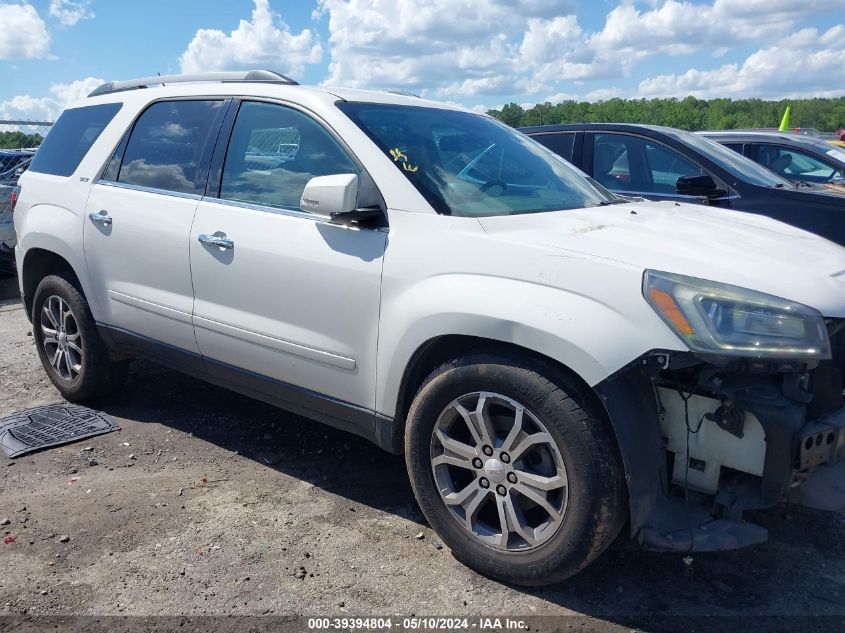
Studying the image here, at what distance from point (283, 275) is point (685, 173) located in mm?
3993

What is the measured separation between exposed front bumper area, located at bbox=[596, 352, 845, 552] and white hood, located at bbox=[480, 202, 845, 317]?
287mm

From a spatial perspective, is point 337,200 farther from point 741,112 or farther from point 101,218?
point 741,112

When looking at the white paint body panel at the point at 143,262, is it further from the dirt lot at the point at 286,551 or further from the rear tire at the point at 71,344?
the dirt lot at the point at 286,551

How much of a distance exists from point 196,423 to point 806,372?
11.4 ft

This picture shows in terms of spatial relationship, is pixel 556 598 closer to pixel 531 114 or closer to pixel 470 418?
pixel 470 418

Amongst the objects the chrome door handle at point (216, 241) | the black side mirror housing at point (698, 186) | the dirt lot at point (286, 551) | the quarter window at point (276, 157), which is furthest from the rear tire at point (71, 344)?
the black side mirror housing at point (698, 186)

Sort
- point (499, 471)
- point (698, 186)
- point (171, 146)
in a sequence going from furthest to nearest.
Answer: point (698, 186)
point (171, 146)
point (499, 471)

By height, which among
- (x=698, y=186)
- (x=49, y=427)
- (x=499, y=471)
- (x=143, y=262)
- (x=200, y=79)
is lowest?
(x=49, y=427)

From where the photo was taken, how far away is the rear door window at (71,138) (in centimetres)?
465

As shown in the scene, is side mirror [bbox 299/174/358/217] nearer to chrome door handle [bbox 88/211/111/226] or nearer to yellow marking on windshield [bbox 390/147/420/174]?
yellow marking on windshield [bbox 390/147/420/174]

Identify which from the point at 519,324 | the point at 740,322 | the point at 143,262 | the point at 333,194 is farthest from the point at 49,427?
the point at 740,322

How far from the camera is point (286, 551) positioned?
321 cm

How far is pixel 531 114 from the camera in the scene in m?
13.9

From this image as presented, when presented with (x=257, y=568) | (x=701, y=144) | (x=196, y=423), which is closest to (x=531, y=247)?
(x=257, y=568)
